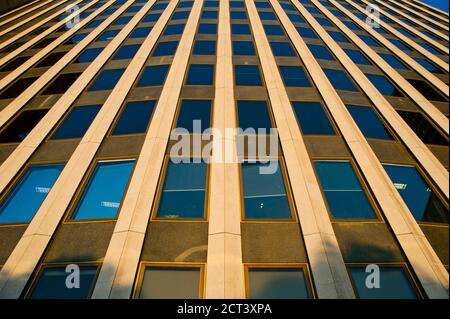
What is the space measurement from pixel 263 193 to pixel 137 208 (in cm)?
420

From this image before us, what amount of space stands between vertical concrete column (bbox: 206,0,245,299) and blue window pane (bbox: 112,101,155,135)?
2972mm

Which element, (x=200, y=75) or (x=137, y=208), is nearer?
(x=137, y=208)

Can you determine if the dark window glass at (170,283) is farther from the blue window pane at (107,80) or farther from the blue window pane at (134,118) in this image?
the blue window pane at (107,80)

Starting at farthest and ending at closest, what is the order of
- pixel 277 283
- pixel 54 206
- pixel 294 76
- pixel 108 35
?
pixel 108 35 < pixel 294 76 < pixel 54 206 < pixel 277 283

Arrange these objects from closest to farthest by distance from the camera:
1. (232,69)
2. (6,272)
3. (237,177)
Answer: (6,272) → (237,177) → (232,69)

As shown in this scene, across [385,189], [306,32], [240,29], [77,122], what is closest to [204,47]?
[240,29]

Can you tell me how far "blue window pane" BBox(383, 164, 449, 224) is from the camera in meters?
9.58

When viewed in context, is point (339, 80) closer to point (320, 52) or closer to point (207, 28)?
point (320, 52)

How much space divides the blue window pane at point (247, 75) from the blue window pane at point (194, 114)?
251 cm

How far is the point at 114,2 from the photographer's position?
26719 mm

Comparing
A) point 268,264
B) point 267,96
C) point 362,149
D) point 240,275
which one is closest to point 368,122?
point 362,149

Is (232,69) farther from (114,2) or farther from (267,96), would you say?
(114,2)

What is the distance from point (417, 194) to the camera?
1022 cm

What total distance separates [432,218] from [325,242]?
3835mm
